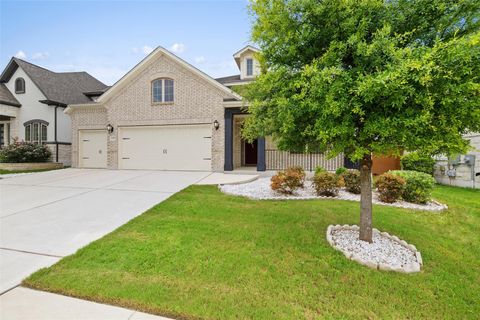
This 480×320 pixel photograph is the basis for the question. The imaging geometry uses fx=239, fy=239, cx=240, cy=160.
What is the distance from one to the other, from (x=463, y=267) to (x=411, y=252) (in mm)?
613

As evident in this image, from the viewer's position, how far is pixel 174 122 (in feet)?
39.2

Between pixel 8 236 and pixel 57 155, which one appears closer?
pixel 8 236

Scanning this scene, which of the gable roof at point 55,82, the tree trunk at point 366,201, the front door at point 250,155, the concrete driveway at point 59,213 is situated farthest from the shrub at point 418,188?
the gable roof at point 55,82

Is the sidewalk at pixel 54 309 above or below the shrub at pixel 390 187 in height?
below

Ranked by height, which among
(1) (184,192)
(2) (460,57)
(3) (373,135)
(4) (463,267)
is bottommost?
(4) (463,267)

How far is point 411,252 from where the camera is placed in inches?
145

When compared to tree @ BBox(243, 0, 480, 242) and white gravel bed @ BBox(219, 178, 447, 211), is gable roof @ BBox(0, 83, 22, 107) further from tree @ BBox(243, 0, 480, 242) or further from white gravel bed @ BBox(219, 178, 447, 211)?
tree @ BBox(243, 0, 480, 242)

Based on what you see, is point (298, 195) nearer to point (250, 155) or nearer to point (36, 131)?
point (250, 155)

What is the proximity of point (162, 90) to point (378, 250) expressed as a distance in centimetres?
Result: 1161

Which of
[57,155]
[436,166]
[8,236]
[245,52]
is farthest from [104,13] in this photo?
[436,166]

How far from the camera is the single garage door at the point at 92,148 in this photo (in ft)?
45.0

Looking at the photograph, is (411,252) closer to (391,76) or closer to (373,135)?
(373,135)

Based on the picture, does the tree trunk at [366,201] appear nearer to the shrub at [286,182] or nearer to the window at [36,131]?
the shrub at [286,182]

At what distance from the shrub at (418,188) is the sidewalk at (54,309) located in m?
6.80
